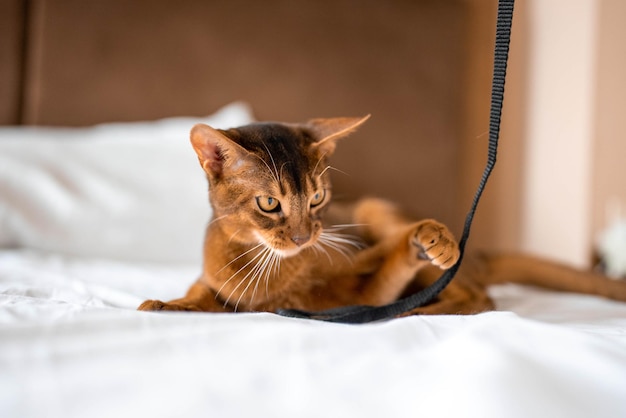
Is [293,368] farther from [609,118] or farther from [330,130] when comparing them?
[609,118]

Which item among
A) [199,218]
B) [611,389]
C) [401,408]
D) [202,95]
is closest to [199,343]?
[401,408]

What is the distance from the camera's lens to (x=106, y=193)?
5.06 ft

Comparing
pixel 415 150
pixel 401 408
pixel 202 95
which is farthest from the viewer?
pixel 415 150

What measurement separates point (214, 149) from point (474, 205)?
1.45 feet

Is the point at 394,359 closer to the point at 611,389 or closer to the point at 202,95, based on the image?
the point at 611,389

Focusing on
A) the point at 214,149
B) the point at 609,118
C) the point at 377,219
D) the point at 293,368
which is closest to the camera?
the point at 293,368

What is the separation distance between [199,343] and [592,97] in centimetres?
192

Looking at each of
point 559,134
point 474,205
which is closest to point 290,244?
point 474,205

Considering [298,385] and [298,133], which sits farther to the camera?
[298,133]

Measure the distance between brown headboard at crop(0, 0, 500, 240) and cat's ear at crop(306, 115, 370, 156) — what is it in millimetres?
929

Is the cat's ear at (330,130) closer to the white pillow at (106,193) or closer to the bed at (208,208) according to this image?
the bed at (208,208)

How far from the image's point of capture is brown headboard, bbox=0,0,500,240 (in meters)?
1.80

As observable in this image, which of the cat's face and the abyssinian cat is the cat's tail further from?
the cat's face

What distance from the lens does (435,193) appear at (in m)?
2.01
